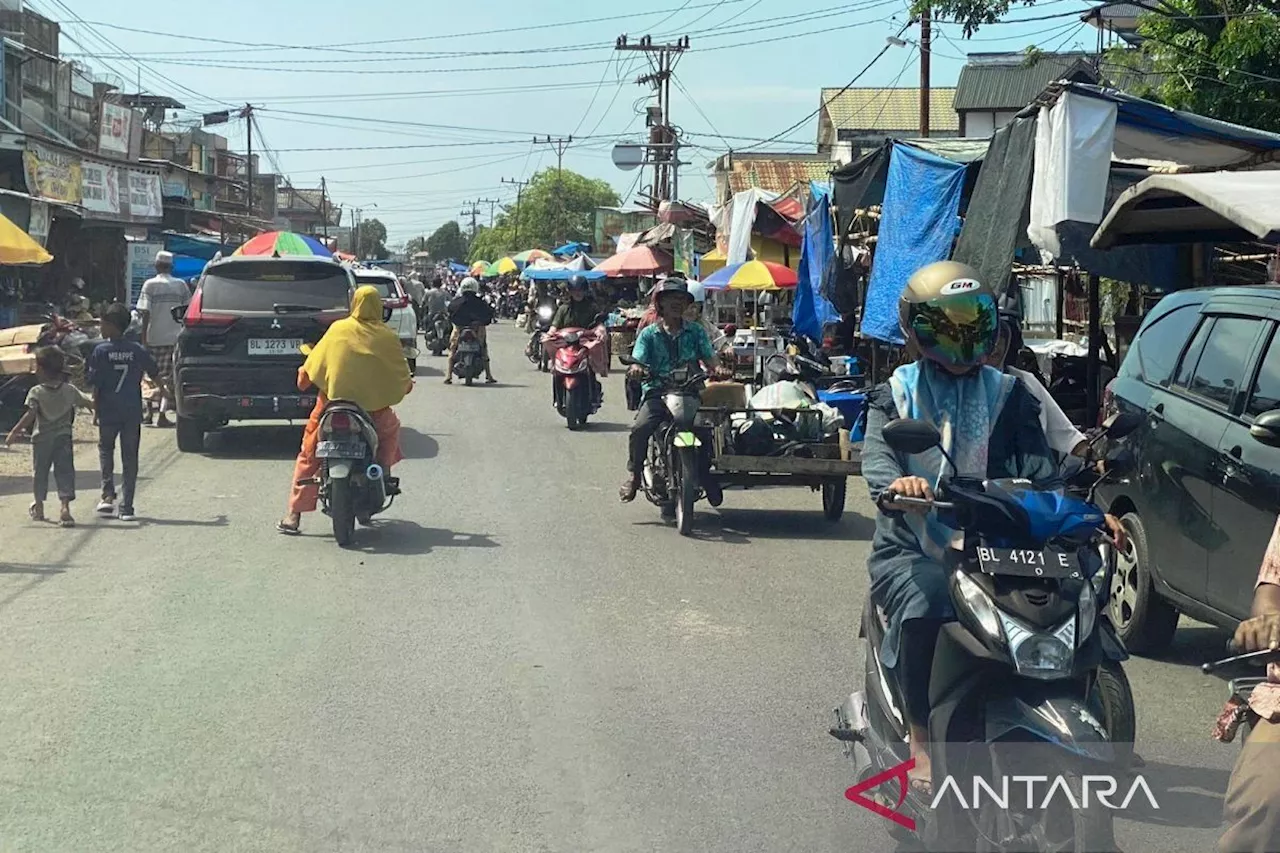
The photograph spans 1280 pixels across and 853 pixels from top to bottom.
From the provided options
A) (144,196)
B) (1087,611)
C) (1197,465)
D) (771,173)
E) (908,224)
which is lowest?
(1087,611)

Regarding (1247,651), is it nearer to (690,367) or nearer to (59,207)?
(690,367)

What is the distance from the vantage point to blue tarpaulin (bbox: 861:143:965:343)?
1277 cm

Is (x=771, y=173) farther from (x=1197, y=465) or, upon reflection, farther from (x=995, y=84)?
(x=1197, y=465)

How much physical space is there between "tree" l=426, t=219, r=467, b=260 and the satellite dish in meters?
139

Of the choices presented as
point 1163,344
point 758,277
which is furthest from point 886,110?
point 1163,344

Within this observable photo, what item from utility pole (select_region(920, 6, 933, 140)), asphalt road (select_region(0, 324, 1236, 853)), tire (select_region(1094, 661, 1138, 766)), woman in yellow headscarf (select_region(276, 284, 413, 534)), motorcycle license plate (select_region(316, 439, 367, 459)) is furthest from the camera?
utility pole (select_region(920, 6, 933, 140))

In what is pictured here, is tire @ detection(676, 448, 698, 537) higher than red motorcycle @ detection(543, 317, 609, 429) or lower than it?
lower

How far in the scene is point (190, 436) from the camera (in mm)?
14875

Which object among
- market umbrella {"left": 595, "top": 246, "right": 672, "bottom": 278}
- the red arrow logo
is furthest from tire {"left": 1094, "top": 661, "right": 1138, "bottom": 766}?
market umbrella {"left": 595, "top": 246, "right": 672, "bottom": 278}

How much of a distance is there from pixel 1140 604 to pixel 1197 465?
34.9 inches

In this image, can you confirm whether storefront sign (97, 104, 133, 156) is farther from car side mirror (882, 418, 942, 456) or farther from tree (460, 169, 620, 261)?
tree (460, 169, 620, 261)

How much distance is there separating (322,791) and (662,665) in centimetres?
221

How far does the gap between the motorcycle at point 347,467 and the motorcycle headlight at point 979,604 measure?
262 inches

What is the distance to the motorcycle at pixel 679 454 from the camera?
411 inches
